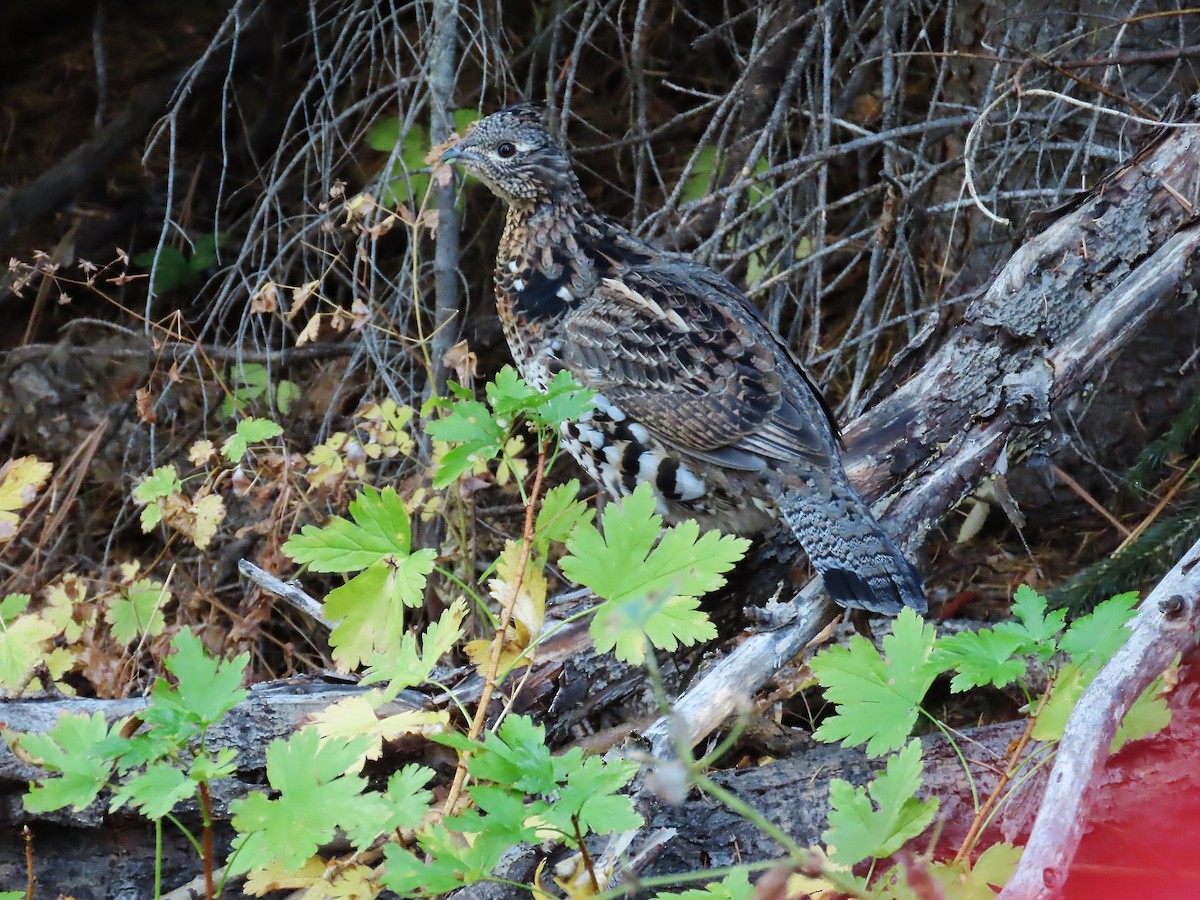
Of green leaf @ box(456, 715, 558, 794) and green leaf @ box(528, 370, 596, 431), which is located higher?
green leaf @ box(528, 370, 596, 431)

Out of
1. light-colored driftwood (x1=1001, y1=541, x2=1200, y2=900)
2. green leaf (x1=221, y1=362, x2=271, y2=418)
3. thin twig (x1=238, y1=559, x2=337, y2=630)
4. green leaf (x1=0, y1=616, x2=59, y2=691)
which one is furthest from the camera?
green leaf (x1=221, y1=362, x2=271, y2=418)

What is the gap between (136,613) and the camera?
366 centimetres

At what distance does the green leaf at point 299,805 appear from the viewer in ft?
6.58

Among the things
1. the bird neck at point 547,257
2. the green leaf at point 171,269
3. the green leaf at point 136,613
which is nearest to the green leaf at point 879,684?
the bird neck at point 547,257

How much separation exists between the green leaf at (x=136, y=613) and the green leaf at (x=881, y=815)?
2.33 meters

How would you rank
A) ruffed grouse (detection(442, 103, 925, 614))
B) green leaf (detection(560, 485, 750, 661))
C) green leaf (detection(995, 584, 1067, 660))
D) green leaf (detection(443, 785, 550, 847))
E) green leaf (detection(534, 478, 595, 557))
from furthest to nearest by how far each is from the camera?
1. ruffed grouse (detection(442, 103, 925, 614))
2. green leaf (detection(534, 478, 595, 557))
3. green leaf (detection(995, 584, 1067, 660))
4. green leaf (detection(560, 485, 750, 661))
5. green leaf (detection(443, 785, 550, 847))

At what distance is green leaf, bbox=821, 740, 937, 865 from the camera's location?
2.06 metres

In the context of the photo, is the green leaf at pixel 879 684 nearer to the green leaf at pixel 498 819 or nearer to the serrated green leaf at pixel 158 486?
the green leaf at pixel 498 819

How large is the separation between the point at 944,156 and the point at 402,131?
2075 millimetres

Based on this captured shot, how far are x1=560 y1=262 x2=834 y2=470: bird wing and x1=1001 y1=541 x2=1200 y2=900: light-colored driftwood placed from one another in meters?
1.18

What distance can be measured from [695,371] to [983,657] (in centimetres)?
147

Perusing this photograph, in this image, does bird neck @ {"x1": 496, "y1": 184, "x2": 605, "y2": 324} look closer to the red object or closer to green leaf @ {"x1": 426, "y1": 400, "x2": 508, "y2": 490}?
green leaf @ {"x1": 426, "y1": 400, "x2": 508, "y2": 490}

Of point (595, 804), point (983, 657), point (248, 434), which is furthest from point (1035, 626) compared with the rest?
point (248, 434)

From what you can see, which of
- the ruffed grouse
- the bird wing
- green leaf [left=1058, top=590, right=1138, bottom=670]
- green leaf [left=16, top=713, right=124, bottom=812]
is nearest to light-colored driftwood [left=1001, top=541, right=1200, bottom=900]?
green leaf [left=1058, top=590, right=1138, bottom=670]
